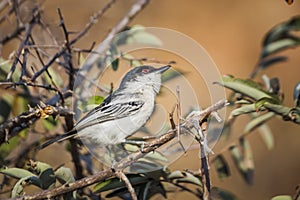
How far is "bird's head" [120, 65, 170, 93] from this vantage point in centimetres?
177

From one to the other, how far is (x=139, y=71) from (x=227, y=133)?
38cm

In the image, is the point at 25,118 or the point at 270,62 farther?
the point at 270,62

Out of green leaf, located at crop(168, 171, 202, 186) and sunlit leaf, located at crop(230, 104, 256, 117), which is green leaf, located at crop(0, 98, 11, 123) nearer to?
green leaf, located at crop(168, 171, 202, 186)

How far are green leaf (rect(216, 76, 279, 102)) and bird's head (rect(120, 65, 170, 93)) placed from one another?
0.19m

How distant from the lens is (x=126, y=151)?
173 cm

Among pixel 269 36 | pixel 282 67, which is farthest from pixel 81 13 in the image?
pixel 269 36

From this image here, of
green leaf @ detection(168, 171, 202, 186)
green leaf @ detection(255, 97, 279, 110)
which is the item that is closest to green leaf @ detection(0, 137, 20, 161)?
green leaf @ detection(168, 171, 202, 186)

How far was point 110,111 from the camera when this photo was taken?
176 cm

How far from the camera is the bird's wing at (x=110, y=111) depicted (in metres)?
1.71

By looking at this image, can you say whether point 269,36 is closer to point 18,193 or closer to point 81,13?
point 18,193

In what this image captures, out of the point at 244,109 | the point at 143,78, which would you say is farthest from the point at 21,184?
the point at 244,109

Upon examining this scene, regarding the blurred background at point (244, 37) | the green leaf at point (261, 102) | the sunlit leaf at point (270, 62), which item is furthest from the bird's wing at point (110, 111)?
the blurred background at point (244, 37)

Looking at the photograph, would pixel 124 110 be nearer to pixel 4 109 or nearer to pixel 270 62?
pixel 4 109

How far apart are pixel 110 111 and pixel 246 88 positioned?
361 millimetres
